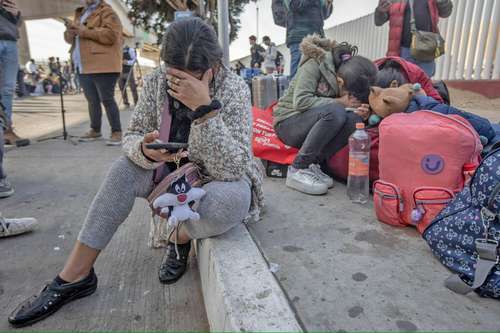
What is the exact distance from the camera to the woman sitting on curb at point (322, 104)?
2348 mm

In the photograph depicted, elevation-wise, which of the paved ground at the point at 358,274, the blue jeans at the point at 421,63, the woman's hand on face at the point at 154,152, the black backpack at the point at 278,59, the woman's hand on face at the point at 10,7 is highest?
the black backpack at the point at 278,59

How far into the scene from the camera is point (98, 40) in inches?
167

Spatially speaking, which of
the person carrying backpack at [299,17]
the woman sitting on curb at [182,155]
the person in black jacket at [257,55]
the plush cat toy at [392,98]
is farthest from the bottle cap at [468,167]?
the person in black jacket at [257,55]

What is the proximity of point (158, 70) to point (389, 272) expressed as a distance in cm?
129

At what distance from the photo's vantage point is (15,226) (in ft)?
6.91

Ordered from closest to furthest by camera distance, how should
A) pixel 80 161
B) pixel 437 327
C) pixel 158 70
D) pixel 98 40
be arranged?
pixel 437 327 → pixel 158 70 → pixel 80 161 → pixel 98 40

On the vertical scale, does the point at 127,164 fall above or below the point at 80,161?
above

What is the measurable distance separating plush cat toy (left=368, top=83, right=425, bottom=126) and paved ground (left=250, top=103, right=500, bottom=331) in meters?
0.62

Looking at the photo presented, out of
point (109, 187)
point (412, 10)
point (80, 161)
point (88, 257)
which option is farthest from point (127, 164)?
point (412, 10)

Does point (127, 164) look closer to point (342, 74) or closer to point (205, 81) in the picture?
point (205, 81)

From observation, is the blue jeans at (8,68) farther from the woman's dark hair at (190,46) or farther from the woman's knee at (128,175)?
the woman's dark hair at (190,46)

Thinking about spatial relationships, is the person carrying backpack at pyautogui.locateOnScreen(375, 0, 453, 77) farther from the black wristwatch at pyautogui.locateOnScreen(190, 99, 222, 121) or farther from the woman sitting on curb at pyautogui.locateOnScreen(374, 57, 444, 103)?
the black wristwatch at pyautogui.locateOnScreen(190, 99, 222, 121)

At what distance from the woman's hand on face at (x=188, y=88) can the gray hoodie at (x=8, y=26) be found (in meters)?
3.38

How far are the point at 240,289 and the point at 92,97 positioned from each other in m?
3.97
